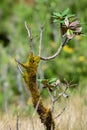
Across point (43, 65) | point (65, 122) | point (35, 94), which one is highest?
point (35, 94)

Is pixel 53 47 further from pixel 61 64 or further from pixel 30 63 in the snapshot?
pixel 30 63

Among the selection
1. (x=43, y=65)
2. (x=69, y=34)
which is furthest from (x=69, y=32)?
(x=43, y=65)

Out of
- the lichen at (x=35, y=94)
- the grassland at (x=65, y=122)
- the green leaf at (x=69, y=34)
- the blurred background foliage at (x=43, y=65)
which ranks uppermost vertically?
the green leaf at (x=69, y=34)

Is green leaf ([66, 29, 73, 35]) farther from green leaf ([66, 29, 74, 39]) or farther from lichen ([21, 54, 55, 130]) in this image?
lichen ([21, 54, 55, 130])

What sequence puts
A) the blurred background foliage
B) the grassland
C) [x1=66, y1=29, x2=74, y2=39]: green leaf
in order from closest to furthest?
[x1=66, y1=29, x2=74, y2=39]: green leaf, the grassland, the blurred background foliage

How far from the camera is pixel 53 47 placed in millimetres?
8508

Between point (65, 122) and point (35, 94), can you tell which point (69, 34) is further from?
point (65, 122)

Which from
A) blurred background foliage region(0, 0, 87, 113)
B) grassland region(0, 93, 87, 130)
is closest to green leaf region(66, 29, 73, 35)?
grassland region(0, 93, 87, 130)

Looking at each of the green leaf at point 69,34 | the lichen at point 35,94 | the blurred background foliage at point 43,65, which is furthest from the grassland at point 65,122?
the blurred background foliage at point 43,65

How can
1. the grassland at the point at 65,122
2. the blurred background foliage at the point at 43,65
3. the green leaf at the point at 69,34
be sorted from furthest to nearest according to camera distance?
1. the blurred background foliage at the point at 43,65
2. the grassland at the point at 65,122
3. the green leaf at the point at 69,34

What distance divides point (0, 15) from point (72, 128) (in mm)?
11161

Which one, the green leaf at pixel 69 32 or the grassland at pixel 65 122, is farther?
the grassland at pixel 65 122

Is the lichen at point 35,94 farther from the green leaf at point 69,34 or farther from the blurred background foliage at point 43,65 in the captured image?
the blurred background foliage at point 43,65

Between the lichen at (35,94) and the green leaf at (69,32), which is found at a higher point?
the green leaf at (69,32)
